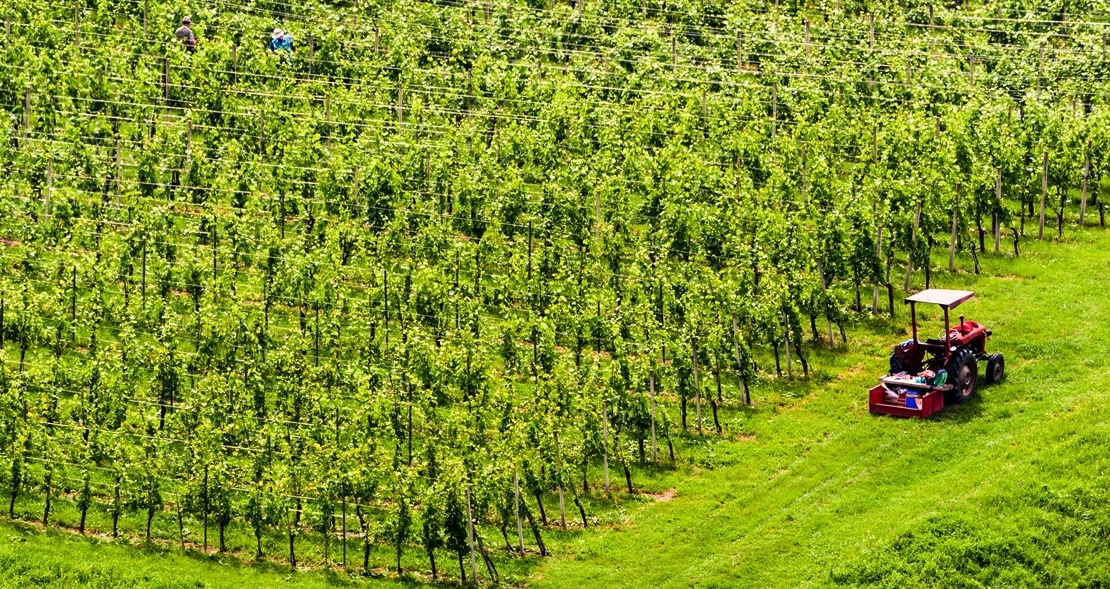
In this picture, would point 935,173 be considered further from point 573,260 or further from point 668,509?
point 668,509

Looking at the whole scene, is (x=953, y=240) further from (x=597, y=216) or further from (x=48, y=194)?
(x=48, y=194)

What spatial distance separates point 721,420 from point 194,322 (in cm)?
1299

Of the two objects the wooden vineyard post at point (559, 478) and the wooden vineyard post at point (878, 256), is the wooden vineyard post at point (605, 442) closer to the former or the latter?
the wooden vineyard post at point (559, 478)

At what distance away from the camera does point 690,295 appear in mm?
49875

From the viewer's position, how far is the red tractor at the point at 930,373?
157 feet

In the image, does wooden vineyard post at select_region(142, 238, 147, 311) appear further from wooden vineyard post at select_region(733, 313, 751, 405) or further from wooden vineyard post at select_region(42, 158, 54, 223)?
wooden vineyard post at select_region(733, 313, 751, 405)

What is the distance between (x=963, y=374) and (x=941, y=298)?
185 cm

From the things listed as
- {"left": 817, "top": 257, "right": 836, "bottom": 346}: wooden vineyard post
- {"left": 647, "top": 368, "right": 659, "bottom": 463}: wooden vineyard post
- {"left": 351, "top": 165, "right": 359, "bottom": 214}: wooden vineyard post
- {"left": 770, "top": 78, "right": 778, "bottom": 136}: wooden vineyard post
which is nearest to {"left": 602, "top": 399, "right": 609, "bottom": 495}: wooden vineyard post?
{"left": 647, "top": 368, "right": 659, "bottom": 463}: wooden vineyard post

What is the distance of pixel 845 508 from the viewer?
4472cm

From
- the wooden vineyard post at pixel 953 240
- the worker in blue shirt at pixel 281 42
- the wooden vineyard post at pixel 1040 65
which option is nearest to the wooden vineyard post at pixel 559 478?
the wooden vineyard post at pixel 953 240

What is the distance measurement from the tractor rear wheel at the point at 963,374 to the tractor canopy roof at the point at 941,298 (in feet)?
3.72

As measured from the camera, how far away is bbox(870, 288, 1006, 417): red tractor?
4791 cm

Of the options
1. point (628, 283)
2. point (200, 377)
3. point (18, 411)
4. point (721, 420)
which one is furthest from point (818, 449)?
point (18, 411)

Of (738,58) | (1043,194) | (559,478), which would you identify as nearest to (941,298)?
(1043,194)
